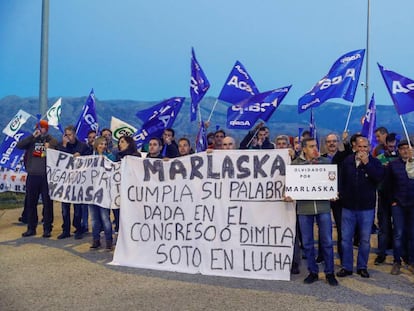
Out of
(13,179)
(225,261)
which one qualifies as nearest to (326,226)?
(225,261)

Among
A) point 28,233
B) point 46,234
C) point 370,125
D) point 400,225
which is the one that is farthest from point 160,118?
point 400,225

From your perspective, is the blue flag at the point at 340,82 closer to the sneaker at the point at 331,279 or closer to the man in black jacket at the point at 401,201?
Result: the man in black jacket at the point at 401,201

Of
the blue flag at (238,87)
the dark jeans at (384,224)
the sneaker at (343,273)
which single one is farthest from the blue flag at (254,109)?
the sneaker at (343,273)

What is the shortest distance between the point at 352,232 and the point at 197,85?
4666 mm

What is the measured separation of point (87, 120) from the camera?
1103cm

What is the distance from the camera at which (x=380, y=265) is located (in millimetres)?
7062

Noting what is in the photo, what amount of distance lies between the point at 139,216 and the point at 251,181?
1.73 m

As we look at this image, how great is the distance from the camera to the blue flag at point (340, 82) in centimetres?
877

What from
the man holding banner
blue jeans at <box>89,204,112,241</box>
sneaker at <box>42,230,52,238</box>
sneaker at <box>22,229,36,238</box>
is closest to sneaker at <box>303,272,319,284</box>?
the man holding banner

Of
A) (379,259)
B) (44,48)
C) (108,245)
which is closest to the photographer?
(379,259)

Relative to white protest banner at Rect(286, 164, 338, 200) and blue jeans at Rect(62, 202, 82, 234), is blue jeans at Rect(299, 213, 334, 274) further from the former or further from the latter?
blue jeans at Rect(62, 202, 82, 234)

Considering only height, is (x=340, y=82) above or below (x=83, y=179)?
above

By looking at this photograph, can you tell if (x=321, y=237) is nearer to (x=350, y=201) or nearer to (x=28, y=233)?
(x=350, y=201)

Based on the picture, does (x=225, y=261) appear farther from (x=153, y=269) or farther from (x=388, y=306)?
(x=388, y=306)
